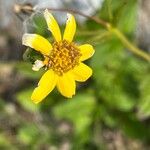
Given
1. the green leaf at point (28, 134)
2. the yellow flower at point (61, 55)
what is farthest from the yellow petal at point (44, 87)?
the green leaf at point (28, 134)

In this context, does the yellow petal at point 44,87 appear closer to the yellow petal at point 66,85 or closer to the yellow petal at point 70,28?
the yellow petal at point 66,85

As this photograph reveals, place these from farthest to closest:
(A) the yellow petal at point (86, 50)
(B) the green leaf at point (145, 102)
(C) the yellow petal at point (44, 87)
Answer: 1. (B) the green leaf at point (145, 102)
2. (A) the yellow petal at point (86, 50)
3. (C) the yellow petal at point (44, 87)

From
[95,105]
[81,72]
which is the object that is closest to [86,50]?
[81,72]

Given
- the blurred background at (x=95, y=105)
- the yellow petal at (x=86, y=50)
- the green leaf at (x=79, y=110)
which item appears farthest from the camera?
the green leaf at (x=79, y=110)

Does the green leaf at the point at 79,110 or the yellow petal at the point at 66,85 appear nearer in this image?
the yellow petal at the point at 66,85

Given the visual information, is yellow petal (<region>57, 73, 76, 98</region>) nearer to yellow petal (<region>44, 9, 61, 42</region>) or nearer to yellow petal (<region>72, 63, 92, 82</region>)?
yellow petal (<region>72, 63, 92, 82</region>)

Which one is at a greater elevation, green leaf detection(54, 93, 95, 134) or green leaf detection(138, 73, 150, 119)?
green leaf detection(138, 73, 150, 119)

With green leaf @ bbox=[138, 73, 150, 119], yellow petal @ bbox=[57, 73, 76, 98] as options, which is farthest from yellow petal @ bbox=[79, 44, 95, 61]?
green leaf @ bbox=[138, 73, 150, 119]

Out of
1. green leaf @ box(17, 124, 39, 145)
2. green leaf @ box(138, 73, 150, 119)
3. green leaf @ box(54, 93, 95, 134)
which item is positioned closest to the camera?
green leaf @ box(138, 73, 150, 119)

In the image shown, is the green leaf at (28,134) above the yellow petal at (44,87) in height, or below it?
below
